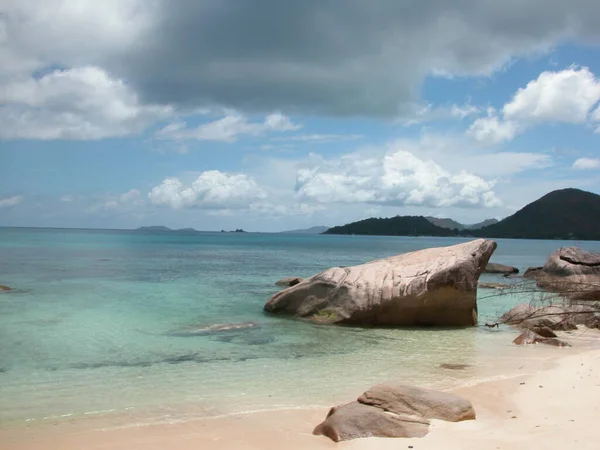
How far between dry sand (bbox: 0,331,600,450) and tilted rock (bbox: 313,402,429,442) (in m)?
0.11

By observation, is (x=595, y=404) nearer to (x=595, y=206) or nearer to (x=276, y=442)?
(x=276, y=442)

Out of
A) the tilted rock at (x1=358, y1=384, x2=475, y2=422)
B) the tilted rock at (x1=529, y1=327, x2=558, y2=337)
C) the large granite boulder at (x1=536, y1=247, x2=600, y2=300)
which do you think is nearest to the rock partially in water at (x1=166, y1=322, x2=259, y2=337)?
the tilted rock at (x1=529, y1=327, x2=558, y2=337)

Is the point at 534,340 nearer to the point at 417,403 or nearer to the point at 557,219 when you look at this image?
the point at 417,403

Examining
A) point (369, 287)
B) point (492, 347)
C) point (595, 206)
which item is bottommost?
point (492, 347)

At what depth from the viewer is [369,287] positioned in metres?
15.4

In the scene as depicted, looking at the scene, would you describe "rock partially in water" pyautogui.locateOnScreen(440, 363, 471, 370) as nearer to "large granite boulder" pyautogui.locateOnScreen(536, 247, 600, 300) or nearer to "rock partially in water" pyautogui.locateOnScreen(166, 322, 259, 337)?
"rock partially in water" pyautogui.locateOnScreen(166, 322, 259, 337)

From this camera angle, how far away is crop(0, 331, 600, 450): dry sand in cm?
A: 622

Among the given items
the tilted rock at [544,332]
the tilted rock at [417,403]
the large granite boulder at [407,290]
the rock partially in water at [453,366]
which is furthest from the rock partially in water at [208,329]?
the tilted rock at [417,403]

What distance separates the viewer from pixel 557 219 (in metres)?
151

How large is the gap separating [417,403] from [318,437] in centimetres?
135

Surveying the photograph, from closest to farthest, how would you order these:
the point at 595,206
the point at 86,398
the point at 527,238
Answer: the point at 86,398, the point at 595,206, the point at 527,238

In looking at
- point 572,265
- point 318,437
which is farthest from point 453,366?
point 572,265

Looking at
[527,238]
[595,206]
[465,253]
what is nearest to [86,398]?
[465,253]

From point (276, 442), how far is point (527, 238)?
6888 inches
